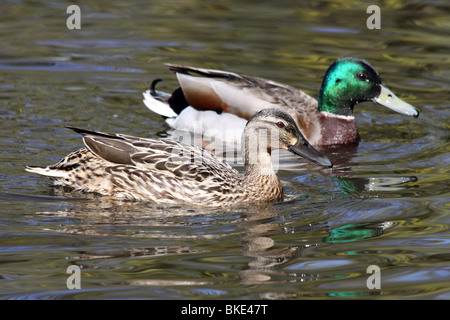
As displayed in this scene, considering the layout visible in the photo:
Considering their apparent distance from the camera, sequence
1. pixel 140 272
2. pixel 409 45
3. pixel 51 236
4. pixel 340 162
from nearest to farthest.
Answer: pixel 140 272, pixel 51 236, pixel 340 162, pixel 409 45

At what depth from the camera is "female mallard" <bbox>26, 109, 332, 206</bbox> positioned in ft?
26.3

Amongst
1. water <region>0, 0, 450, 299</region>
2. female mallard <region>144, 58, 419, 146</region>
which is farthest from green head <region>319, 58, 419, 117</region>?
water <region>0, 0, 450, 299</region>

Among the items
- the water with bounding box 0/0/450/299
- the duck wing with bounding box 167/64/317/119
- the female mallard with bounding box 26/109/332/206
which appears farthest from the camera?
the duck wing with bounding box 167/64/317/119

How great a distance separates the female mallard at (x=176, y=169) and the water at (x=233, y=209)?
0.19 m

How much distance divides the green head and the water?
1.49 feet

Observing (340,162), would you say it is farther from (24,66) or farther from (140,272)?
(24,66)

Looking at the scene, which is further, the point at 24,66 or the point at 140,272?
the point at 24,66

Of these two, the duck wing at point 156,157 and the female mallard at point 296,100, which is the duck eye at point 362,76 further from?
the duck wing at point 156,157

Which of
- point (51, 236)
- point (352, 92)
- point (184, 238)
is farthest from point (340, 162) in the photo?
point (51, 236)

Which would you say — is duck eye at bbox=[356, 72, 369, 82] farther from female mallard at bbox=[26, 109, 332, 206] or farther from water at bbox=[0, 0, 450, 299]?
female mallard at bbox=[26, 109, 332, 206]

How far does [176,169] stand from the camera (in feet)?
26.4

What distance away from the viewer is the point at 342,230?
7145 millimetres
